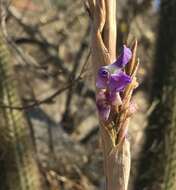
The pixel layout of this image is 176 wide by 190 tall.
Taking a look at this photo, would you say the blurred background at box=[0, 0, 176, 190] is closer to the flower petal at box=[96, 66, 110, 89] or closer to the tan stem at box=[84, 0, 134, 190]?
the tan stem at box=[84, 0, 134, 190]

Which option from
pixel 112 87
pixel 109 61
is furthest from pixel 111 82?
pixel 109 61

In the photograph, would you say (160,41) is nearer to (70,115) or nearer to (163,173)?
(163,173)

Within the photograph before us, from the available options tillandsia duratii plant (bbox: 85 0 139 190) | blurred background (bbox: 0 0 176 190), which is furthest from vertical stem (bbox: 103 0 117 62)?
blurred background (bbox: 0 0 176 190)

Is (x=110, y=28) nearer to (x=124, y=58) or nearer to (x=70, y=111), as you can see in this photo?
(x=124, y=58)

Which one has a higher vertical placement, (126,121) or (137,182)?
(126,121)

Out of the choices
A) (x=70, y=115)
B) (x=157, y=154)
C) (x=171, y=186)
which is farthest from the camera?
(x=70, y=115)

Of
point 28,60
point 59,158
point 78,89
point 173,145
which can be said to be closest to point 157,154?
point 173,145

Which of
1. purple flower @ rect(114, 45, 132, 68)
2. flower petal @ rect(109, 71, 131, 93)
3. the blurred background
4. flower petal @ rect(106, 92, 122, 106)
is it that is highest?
purple flower @ rect(114, 45, 132, 68)
